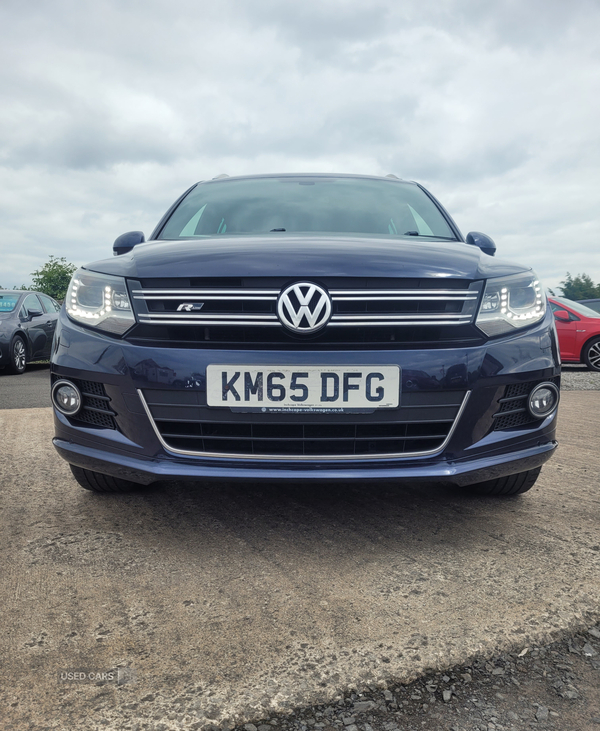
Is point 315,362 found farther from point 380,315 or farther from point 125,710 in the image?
point 125,710

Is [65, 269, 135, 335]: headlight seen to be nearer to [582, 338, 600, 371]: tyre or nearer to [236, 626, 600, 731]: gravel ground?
[236, 626, 600, 731]: gravel ground

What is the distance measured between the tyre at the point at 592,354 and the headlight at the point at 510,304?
8.73 meters

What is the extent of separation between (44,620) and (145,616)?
0.27m

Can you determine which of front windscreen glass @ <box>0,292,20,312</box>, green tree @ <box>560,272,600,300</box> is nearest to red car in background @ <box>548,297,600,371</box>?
front windscreen glass @ <box>0,292,20,312</box>

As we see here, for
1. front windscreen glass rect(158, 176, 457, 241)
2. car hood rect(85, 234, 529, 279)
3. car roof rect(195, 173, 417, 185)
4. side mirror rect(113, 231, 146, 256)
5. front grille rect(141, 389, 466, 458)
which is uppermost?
car roof rect(195, 173, 417, 185)

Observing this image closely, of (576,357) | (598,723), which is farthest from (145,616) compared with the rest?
(576,357)

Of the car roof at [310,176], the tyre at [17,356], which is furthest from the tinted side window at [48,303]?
the car roof at [310,176]

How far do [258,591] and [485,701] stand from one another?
2.41 feet

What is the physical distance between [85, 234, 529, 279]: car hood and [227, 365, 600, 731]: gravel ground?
1220mm

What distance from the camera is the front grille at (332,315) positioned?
2107 millimetres

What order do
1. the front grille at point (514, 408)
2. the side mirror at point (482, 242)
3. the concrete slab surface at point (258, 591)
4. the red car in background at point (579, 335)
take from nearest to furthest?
1. the concrete slab surface at point (258, 591)
2. the front grille at point (514, 408)
3. the side mirror at point (482, 242)
4. the red car in background at point (579, 335)

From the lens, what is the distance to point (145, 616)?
69.2 inches

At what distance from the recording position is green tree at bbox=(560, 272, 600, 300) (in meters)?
80.8

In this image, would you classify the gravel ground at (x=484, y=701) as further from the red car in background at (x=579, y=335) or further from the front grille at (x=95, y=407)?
the red car in background at (x=579, y=335)
